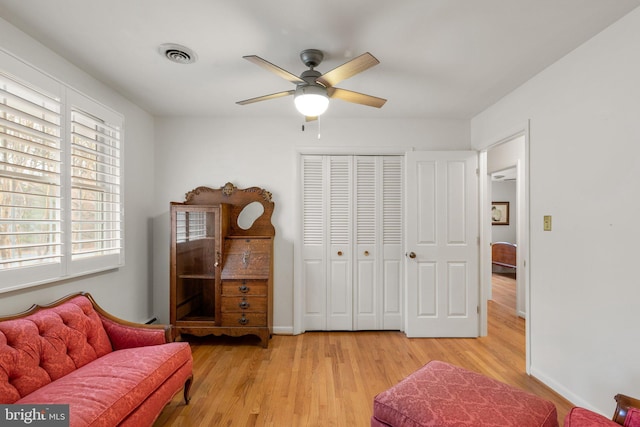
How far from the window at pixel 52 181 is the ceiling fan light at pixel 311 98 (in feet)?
5.44

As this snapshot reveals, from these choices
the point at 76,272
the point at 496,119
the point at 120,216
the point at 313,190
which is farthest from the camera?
the point at 313,190

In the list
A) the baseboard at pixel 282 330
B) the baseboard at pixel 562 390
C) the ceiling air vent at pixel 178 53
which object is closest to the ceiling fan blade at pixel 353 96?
the ceiling air vent at pixel 178 53

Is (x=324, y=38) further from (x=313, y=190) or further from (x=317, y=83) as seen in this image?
(x=313, y=190)

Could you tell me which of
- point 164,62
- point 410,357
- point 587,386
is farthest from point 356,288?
point 164,62

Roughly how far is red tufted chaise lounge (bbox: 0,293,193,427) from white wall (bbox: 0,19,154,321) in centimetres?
16

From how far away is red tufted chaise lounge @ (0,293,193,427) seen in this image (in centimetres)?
143

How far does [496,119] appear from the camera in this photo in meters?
2.99

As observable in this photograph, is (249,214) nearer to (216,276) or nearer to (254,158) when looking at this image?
(254,158)

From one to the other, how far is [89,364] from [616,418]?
8.54ft

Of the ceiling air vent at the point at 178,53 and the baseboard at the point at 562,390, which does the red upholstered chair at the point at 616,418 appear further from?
the ceiling air vent at the point at 178,53

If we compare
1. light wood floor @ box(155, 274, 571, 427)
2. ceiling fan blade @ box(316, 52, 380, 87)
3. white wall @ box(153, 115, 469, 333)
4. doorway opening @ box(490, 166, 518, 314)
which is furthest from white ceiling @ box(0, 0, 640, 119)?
doorway opening @ box(490, 166, 518, 314)

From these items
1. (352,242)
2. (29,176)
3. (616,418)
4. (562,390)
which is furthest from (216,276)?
(562,390)

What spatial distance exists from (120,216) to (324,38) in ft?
7.71

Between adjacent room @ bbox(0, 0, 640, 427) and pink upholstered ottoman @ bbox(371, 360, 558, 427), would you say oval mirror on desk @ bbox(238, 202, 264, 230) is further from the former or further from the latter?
pink upholstered ottoman @ bbox(371, 360, 558, 427)
